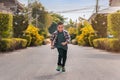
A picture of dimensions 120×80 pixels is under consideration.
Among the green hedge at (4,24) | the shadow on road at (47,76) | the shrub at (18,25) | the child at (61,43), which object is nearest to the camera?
the shadow on road at (47,76)

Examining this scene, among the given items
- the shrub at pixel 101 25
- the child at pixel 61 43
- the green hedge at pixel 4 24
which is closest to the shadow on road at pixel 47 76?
the child at pixel 61 43

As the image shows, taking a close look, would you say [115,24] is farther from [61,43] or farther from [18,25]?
[18,25]

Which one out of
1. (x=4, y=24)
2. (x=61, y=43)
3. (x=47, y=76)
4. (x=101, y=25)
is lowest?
(x=47, y=76)

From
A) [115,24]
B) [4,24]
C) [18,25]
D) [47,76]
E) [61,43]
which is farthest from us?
[18,25]

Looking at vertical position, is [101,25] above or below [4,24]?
below

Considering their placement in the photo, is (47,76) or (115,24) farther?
(115,24)

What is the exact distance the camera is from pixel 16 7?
212 ft

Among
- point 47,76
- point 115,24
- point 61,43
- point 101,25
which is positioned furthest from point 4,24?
point 101,25

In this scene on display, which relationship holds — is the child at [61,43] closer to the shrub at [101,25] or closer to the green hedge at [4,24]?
the green hedge at [4,24]

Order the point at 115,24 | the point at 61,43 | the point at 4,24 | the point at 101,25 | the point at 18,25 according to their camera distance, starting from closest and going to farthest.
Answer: the point at 61,43
the point at 115,24
the point at 4,24
the point at 18,25
the point at 101,25

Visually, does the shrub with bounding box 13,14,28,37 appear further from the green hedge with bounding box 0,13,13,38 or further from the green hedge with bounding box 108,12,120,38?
the green hedge with bounding box 108,12,120,38

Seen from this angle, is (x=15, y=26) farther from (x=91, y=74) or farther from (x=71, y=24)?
(x=71, y=24)

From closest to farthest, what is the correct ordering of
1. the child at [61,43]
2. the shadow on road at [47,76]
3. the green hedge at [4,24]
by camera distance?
1. the shadow on road at [47,76]
2. the child at [61,43]
3. the green hedge at [4,24]

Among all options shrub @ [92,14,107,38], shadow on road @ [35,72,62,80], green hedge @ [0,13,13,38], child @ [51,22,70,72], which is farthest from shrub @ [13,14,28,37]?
shadow on road @ [35,72,62,80]
